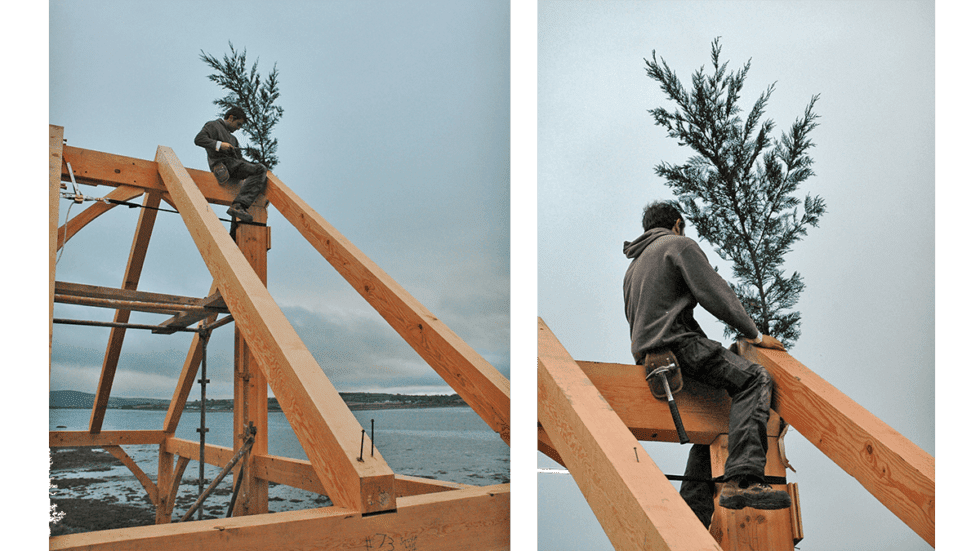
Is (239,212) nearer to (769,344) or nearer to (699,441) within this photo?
(699,441)

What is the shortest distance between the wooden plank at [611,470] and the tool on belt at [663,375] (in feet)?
0.90

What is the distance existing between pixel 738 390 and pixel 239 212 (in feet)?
6.28

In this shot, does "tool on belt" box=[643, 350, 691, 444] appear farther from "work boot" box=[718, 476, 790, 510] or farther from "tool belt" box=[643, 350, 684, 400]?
"work boot" box=[718, 476, 790, 510]

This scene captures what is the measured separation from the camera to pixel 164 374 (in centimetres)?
260

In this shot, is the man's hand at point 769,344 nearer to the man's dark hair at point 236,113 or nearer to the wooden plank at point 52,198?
the man's dark hair at point 236,113

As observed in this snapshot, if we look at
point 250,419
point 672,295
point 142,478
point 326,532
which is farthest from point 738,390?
point 142,478

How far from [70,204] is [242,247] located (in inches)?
34.4

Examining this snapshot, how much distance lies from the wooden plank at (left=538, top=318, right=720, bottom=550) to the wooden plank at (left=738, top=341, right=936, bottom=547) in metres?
0.69

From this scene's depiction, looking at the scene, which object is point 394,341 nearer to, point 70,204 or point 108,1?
point 70,204

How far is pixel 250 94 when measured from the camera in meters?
2.21

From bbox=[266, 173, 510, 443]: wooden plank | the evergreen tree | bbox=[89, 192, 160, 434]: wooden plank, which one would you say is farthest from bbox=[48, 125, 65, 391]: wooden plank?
the evergreen tree

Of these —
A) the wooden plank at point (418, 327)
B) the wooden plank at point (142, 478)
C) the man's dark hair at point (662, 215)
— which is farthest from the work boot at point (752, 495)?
the wooden plank at point (142, 478)

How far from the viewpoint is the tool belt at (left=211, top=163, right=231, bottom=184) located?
7.95 ft

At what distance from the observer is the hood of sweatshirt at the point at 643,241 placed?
225 centimetres
